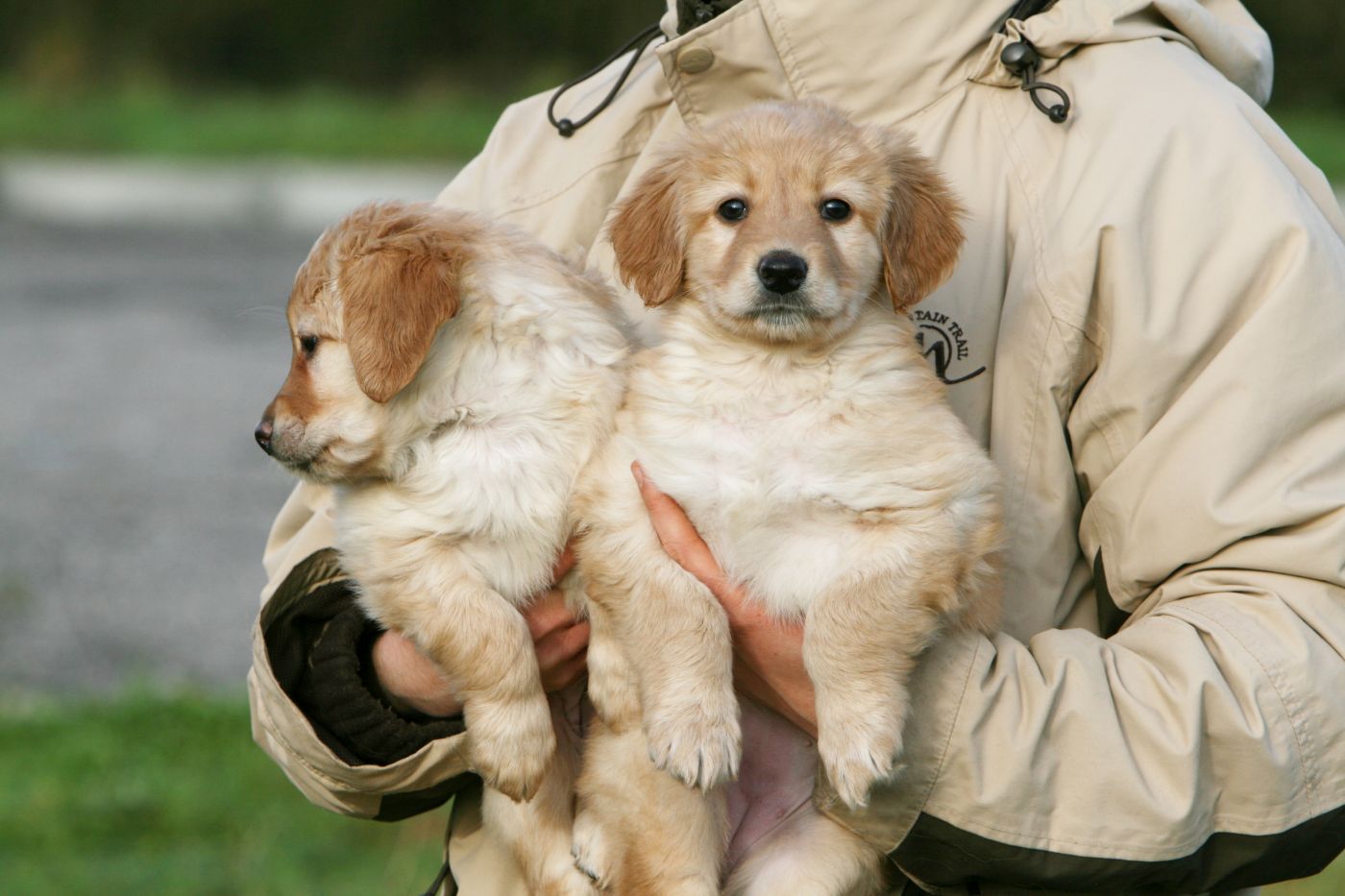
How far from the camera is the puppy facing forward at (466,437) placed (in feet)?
9.68

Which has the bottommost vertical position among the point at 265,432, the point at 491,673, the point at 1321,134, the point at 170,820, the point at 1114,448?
the point at 1321,134

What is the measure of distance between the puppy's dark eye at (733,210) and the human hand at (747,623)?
56cm

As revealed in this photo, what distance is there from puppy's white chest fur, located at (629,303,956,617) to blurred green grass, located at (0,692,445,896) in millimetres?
2661

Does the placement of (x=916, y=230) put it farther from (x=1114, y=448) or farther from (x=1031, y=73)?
(x=1114, y=448)

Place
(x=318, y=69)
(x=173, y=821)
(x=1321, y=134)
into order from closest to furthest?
(x=173, y=821)
(x=1321, y=134)
(x=318, y=69)

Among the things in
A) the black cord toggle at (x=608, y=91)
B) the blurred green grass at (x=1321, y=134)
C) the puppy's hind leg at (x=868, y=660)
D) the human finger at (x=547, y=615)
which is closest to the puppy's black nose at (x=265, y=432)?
the human finger at (x=547, y=615)

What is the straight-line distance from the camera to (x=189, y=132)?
19156mm

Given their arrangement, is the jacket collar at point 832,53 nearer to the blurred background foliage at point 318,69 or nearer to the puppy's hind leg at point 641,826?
the puppy's hind leg at point 641,826

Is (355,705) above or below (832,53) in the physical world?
below

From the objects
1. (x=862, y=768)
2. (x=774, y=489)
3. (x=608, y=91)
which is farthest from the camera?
(x=608, y=91)

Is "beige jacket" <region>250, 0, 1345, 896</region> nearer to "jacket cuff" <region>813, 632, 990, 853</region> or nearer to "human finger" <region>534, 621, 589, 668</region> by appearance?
"jacket cuff" <region>813, 632, 990, 853</region>

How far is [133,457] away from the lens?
9.55 metres

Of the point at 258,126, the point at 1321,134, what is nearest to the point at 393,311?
the point at 258,126

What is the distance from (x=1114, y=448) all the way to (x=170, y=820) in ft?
12.7
